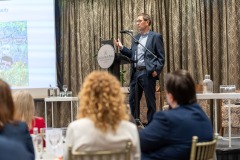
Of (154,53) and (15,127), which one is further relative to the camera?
(154,53)

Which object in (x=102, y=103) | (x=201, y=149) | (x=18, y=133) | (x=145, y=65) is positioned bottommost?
(x=201, y=149)

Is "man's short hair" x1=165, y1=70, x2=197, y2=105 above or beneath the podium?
beneath

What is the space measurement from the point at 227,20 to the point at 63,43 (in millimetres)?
2741

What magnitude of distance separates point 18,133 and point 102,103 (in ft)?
1.38

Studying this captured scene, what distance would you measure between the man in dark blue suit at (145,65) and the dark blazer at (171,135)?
8.42ft

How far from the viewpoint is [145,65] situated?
4.98 meters

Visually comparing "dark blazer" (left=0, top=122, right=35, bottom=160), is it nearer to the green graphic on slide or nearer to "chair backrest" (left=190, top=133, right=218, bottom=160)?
"chair backrest" (left=190, top=133, right=218, bottom=160)

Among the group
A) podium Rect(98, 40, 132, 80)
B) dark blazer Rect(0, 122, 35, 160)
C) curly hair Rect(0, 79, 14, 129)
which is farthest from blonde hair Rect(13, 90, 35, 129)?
podium Rect(98, 40, 132, 80)

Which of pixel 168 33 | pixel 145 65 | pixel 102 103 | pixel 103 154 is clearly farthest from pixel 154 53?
pixel 103 154

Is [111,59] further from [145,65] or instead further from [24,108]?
[24,108]

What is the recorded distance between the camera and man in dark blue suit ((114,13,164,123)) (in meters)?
4.96

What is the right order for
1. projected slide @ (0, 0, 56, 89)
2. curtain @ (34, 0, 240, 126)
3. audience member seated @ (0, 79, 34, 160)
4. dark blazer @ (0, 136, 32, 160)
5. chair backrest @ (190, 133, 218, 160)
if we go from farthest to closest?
projected slide @ (0, 0, 56, 89), curtain @ (34, 0, 240, 126), chair backrest @ (190, 133, 218, 160), audience member seated @ (0, 79, 34, 160), dark blazer @ (0, 136, 32, 160)

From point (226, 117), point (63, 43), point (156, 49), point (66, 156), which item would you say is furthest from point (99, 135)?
point (63, 43)

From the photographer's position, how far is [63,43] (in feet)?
23.1
